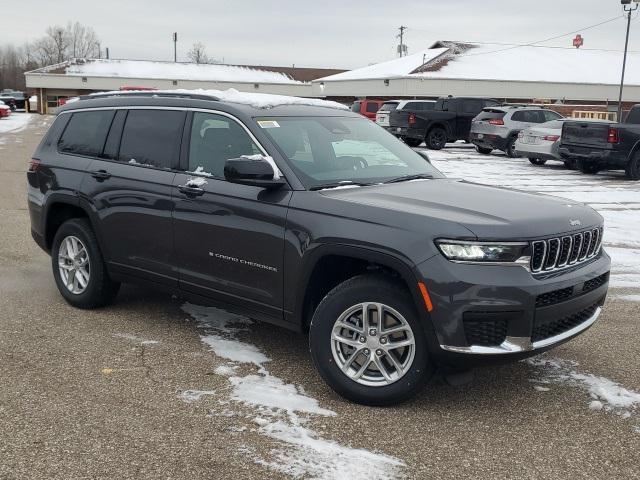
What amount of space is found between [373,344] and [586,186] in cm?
1279

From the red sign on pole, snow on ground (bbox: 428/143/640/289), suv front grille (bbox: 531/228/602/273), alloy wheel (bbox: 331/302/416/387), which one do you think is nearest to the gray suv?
snow on ground (bbox: 428/143/640/289)

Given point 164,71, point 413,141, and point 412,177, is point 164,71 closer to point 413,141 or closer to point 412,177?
point 413,141

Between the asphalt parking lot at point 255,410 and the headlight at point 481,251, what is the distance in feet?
3.11

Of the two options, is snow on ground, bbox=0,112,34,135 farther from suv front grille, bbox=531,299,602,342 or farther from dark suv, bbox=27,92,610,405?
suv front grille, bbox=531,299,602,342

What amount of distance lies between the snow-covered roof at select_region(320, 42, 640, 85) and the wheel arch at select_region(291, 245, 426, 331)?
1801 inches

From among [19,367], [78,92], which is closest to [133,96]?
[19,367]

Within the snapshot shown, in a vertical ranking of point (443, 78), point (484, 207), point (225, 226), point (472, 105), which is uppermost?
point (443, 78)

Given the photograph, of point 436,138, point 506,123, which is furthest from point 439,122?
point 506,123

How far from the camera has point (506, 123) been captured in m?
22.7

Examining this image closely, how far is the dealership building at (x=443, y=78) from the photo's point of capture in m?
48.8

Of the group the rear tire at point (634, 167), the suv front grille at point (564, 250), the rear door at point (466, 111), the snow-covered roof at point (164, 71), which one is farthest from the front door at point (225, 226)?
the snow-covered roof at point (164, 71)

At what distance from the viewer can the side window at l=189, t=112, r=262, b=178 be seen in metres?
4.77

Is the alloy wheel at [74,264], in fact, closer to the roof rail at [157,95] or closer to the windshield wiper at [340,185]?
the roof rail at [157,95]

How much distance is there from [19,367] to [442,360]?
2755mm
